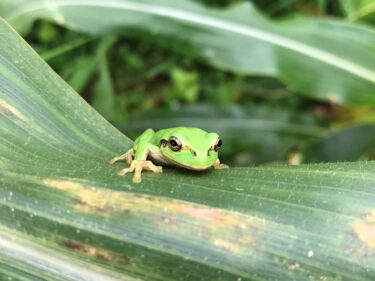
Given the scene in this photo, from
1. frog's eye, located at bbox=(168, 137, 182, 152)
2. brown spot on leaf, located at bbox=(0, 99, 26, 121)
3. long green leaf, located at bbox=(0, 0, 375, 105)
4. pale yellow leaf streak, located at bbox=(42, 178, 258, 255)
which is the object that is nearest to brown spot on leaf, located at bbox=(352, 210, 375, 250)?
pale yellow leaf streak, located at bbox=(42, 178, 258, 255)

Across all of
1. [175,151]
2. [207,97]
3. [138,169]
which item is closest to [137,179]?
[138,169]

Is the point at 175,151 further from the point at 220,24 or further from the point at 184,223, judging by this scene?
the point at 220,24

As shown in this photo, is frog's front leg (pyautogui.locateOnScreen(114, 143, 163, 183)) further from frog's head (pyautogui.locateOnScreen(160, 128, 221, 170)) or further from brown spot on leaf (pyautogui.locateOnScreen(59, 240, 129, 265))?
brown spot on leaf (pyautogui.locateOnScreen(59, 240, 129, 265))

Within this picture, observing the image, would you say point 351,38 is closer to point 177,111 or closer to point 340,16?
point 177,111

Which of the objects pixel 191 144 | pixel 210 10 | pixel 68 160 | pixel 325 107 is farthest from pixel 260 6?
pixel 68 160

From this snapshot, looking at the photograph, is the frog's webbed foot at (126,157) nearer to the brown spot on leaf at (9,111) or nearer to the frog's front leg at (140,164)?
the frog's front leg at (140,164)
